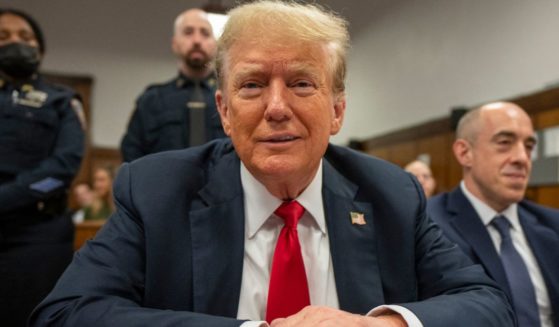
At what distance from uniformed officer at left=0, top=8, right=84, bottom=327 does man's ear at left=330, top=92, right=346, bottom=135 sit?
5.49 ft

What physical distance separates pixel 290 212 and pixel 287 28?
50cm

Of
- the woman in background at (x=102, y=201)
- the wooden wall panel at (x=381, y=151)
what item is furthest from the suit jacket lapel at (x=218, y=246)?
the wooden wall panel at (x=381, y=151)

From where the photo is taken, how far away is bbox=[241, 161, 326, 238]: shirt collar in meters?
1.58

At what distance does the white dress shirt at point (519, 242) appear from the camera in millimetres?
2545

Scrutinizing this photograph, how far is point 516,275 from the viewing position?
254 centimetres

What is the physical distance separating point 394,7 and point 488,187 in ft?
23.0

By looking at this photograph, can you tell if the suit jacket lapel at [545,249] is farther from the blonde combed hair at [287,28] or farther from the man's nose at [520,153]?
the blonde combed hair at [287,28]

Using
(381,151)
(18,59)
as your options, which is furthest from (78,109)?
(381,151)

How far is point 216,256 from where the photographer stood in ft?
4.90

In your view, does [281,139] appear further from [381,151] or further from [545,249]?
[381,151]

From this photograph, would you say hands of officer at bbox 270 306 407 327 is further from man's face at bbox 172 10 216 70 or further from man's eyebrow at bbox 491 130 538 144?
man's face at bbox 172 10 216 70

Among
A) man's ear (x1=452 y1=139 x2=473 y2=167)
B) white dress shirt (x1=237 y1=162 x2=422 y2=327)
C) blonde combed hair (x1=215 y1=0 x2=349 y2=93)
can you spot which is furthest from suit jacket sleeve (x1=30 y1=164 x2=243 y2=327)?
man's ear (x1=452 y1=139 x2=473 y2=167)

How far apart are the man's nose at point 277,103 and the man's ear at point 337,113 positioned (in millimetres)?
196

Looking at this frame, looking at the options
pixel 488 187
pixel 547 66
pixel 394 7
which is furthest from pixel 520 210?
pixel 394 7
